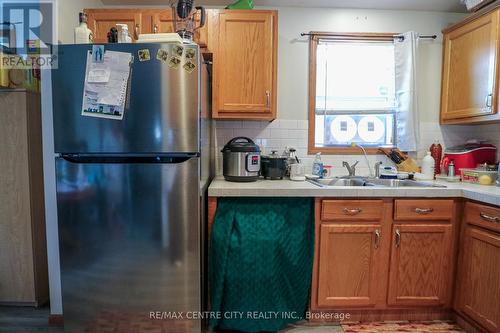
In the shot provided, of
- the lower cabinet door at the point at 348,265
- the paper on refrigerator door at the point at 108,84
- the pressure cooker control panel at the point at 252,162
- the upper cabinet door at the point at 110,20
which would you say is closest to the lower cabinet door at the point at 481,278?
the lower cabinet door at the point at 348,265

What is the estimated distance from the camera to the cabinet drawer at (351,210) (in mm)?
1750

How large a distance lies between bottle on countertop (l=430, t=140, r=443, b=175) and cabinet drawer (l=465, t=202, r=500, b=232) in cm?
72

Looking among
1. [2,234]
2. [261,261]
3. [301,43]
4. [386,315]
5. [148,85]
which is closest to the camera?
[148,85]

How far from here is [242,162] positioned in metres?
1.88

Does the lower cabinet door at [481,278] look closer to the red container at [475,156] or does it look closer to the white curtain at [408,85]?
the red container at [475,156]

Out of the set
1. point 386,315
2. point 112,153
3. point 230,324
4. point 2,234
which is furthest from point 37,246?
point 386,315

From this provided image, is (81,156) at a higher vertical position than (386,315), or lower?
higher

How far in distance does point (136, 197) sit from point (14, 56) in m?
1.46

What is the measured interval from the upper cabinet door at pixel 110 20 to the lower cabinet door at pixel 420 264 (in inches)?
85.7

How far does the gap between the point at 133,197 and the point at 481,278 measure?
205cm

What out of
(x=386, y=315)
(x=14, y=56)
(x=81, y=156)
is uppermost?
(x=14, y=56)

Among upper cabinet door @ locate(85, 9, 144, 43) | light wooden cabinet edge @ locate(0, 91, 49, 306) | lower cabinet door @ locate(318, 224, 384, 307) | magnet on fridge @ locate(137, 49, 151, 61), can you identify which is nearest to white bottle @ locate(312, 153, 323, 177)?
lower cabinet door @ locate(318, 224, 384, 307)

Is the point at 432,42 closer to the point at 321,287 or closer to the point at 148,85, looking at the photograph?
the point at 321,287

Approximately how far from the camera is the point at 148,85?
1480 mm
